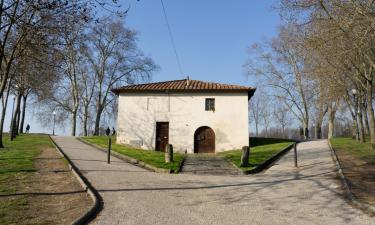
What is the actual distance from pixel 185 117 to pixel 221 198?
18.0 m

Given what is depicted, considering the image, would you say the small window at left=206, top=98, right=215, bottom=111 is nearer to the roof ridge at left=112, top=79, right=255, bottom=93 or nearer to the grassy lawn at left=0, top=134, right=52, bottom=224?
the roof ridge at left=112, top=79, right=255, bottom=93

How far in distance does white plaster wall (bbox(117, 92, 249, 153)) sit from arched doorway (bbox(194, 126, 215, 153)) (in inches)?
12.5

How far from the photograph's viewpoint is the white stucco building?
27859 millimetres

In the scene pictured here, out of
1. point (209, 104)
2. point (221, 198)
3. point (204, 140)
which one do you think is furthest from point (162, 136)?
point (221, 198)

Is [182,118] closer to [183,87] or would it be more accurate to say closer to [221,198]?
[183,87]

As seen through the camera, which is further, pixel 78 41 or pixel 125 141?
pixel 125 141

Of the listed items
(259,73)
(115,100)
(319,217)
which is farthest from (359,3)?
(115,100)

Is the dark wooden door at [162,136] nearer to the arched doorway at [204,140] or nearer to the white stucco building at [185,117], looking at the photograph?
the white stucco building at [185,117]

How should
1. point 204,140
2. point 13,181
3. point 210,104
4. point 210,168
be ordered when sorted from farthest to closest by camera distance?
point 210,104 < point 204,140 < point 210,168 < point 13,181

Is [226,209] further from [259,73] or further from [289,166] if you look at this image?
[259,73]

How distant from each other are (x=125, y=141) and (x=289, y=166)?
569 inches

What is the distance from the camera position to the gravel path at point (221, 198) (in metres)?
8.29

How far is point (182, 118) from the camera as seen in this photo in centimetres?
2833

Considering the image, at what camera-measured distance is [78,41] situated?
14930 mm
